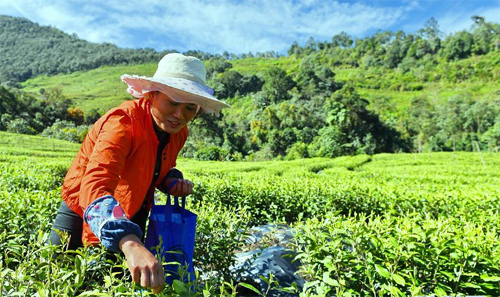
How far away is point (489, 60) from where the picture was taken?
58.3 m

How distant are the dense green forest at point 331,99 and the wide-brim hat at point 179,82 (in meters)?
18.9

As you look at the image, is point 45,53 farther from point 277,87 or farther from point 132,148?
point 132,148

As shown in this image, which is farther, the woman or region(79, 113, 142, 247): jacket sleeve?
the woman

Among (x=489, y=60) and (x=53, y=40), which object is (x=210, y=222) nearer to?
(x=489, y=60)

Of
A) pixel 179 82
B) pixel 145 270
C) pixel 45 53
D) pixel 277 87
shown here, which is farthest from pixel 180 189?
pixel 45 53

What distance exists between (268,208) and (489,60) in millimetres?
71152

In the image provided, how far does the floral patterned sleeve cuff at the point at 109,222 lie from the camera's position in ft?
3.68

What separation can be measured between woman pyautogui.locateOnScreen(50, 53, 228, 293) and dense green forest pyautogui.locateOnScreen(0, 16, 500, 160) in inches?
745

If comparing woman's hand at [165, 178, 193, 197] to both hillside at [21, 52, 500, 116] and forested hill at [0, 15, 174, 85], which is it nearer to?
hillside at [21, 52, 500, 116]

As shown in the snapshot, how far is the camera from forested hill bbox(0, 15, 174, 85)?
315ft

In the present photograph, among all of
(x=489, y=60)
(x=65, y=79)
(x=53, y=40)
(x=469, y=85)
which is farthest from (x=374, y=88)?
(x=53, y=40)

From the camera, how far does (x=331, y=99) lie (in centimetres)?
3162

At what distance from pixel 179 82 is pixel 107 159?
1.63 feet

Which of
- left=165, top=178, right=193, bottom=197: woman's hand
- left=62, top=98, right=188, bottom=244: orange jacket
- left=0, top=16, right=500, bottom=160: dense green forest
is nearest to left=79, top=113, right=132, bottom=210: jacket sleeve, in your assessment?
left=62, top=98, right=188, bottom=244: orange jacket
